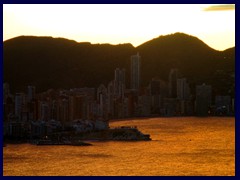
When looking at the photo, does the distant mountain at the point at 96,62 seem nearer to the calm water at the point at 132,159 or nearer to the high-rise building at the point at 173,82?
the high-rise building at the point at 173,82

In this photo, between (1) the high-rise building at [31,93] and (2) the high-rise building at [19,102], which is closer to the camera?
(2) the high-rise building at [19,102]

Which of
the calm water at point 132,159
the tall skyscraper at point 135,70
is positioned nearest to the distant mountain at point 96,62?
the tall skyscraper at point 135,70

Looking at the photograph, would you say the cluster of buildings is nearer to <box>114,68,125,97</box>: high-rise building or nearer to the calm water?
<box>114,68,125,97</box>: high-rise building

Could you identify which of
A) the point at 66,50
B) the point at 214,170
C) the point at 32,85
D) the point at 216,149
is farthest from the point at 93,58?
the point at 214,170

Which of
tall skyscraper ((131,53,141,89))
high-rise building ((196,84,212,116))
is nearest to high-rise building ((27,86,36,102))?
tall skyscraper ((131,53,141,89))

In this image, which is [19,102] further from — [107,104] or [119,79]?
[119,79]

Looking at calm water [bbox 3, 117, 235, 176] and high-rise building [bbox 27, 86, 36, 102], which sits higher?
high-rise building [bbox 27, 86, 36, 102]
